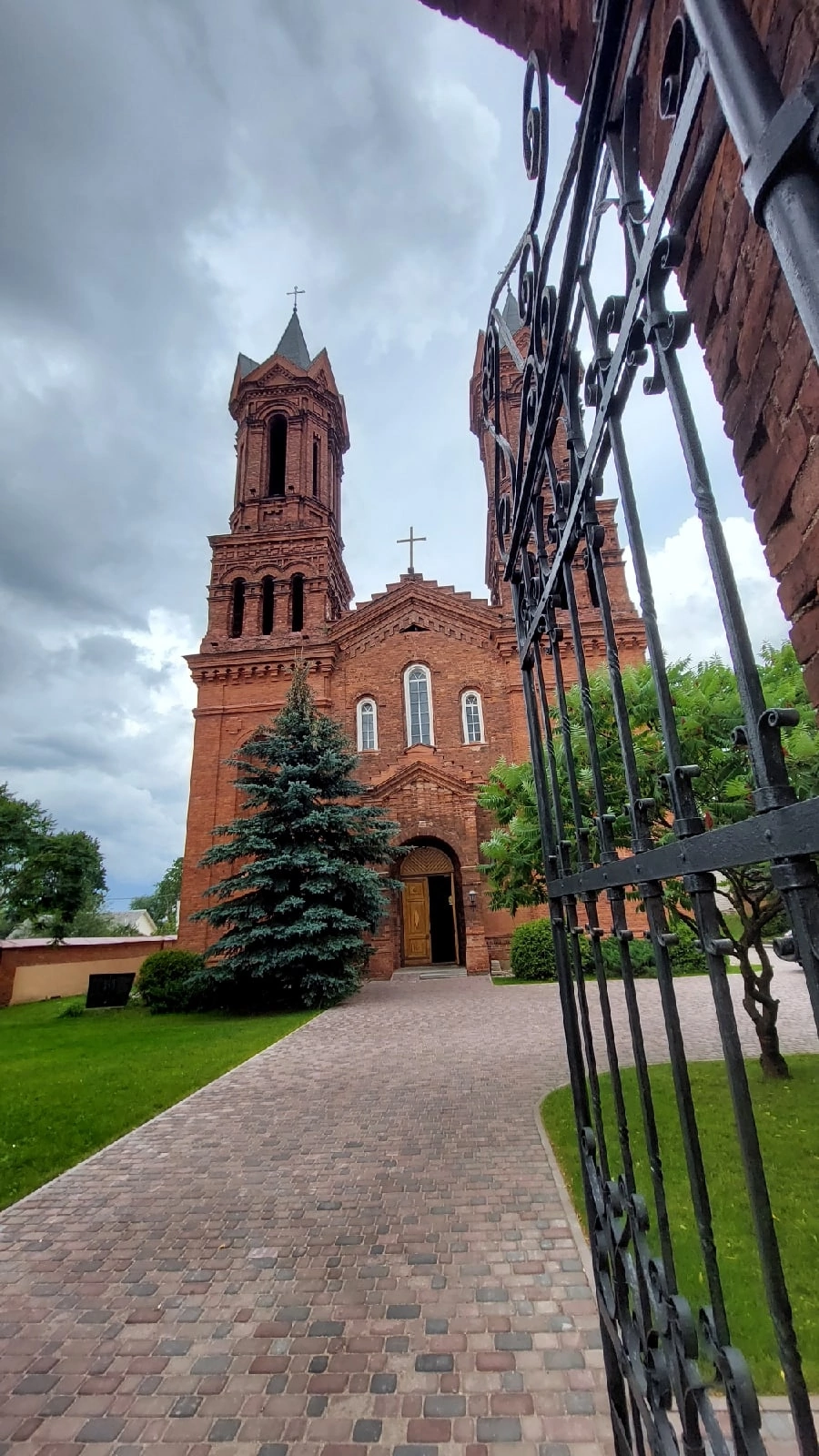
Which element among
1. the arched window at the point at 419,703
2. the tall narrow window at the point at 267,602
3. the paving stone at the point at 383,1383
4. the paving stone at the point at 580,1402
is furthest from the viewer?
the tall narrow window at the point at 267,602

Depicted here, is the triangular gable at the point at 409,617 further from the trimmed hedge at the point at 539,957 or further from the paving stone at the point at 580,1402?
the paving stone at the point at 580,1402

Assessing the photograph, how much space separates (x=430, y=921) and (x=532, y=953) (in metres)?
4.21

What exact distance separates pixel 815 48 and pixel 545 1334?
13.7 ft

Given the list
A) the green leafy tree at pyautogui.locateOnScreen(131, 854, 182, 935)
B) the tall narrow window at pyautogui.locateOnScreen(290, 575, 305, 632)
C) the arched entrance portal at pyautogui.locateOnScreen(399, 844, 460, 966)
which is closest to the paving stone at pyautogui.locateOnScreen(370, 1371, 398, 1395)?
the arched entrance portal at pyautogui.locateOnScreen(399, 844, 460, 966)

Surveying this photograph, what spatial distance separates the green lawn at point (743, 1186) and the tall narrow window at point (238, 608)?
60.1 ft

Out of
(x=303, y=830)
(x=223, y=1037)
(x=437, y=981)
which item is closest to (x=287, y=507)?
(x=303, y=830)

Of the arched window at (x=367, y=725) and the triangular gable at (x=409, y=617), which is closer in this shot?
the arched window at (x=367, y=725)

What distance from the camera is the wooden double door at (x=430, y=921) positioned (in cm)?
1881

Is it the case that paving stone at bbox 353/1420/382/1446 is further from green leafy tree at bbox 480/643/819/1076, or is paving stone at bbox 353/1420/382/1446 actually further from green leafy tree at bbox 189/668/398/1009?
green leafy tree at bbox 189/668/398/1009

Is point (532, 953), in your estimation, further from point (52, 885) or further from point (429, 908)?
point (52, 885)

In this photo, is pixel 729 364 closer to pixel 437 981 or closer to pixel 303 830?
pixel 303 830

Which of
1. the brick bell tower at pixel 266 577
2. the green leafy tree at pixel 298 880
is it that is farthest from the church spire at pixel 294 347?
the green leafy tree at pixel 298 880

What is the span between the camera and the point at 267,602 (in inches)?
895

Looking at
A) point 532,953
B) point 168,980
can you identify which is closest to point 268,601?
point 168,980
